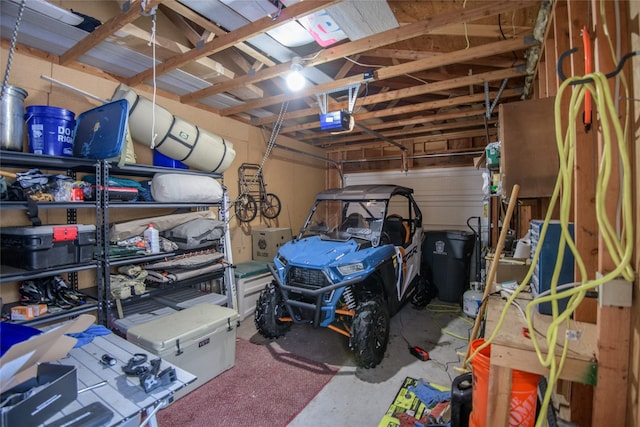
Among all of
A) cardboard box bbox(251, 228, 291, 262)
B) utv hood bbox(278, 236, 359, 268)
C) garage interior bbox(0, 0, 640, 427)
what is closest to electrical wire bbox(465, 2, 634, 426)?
garage interior bbox(0, 0, 640, 427)

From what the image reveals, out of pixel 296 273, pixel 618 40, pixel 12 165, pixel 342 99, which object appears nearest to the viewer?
pixel 618 40

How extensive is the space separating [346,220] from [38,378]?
121 inches

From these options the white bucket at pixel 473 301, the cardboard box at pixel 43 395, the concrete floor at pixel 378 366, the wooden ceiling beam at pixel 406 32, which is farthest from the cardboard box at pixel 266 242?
the cardboard box at pixel 43 395

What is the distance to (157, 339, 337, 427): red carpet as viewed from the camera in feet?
6.84

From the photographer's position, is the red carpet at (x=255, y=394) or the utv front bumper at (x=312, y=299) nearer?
the red carpet at (x=255, y=394)

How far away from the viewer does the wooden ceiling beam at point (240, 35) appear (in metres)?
1.86

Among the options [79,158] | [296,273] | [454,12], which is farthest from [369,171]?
[79,158]

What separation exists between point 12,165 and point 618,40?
12.1 feet

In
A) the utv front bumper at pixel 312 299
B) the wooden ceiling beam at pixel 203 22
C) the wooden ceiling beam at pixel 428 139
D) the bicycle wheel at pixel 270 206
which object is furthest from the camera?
the wooden ceiling beam at pixel 428 139

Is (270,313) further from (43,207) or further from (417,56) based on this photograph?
(417,56)

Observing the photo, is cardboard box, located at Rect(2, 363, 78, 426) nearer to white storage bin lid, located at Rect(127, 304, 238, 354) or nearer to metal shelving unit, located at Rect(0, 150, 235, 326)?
white storage bin lid, located at Rect(127, 304, 238, 354)

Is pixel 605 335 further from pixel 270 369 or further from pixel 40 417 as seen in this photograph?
pixel 270 369

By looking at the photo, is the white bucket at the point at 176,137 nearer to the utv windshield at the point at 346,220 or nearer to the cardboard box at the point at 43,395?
the utv windshield at the point at 346,220

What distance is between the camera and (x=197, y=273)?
120 inches
